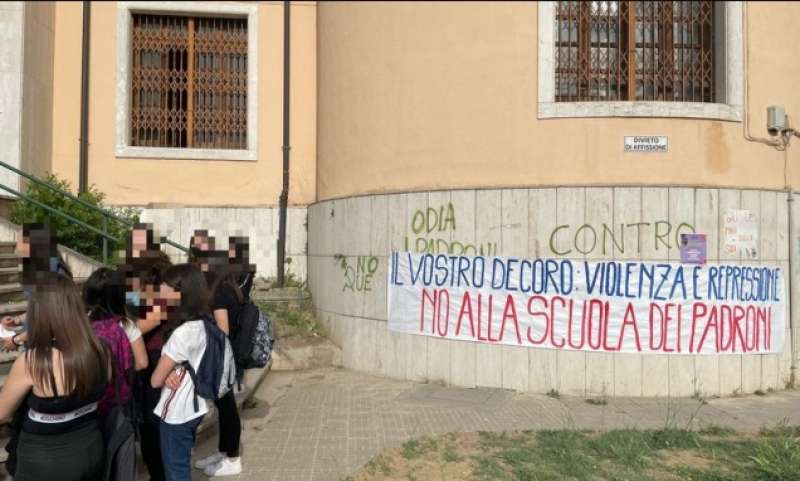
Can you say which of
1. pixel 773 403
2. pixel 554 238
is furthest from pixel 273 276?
pixel 773 403

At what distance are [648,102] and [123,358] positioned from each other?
5.92 m

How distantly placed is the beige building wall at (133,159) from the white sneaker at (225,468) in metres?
5.85

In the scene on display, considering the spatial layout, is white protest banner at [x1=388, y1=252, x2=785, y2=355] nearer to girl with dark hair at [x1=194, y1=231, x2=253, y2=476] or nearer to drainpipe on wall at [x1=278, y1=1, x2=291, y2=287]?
girl with dark hair at [x1=194, y1=231, x2=253, y2=476]

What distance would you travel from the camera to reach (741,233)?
6594mm

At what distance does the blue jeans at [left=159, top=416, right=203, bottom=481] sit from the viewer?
359 centimetres

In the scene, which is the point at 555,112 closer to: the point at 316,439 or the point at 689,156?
the point at 689,156

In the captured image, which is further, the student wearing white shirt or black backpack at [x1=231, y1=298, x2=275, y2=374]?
black backpack at [x1=231, y1=298, x2=275, y2=374]

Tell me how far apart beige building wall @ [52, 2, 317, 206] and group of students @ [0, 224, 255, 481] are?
4957 millimetres

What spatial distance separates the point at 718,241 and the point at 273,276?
624 cm

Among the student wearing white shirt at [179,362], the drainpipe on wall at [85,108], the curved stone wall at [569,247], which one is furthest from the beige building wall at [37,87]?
the student wearing white shirt at [179,362]

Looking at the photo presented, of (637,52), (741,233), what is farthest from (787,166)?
(637,52)

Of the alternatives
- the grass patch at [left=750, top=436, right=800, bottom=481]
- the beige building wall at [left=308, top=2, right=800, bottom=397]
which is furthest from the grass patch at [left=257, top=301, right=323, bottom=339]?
the grass patch at [left=750, top=436, right=800, bottom=481]

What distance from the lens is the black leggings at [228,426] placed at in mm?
4383

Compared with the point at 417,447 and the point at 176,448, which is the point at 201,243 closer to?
the point at 176,448
